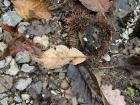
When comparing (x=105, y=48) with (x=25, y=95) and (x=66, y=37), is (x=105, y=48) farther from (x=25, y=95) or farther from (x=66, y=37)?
Answer: (x=25, y=95)

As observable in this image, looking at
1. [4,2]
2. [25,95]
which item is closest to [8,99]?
[25,95]

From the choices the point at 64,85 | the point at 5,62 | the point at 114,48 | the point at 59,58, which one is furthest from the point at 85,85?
the point at 5,62

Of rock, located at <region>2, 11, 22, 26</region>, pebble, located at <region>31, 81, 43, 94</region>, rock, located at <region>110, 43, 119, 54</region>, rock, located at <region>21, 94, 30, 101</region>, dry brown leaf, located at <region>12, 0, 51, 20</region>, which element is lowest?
rock, located at <region>21, 94, 30, 101</region>

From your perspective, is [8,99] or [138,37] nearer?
[8,99]

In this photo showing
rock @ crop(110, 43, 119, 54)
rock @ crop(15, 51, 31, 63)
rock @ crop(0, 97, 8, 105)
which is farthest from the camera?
rock @ crop(110, 43, 119, 54)

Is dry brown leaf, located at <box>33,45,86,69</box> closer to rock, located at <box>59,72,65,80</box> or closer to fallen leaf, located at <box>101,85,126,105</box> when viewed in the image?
rock, located at <box>59,72,65,80</box>

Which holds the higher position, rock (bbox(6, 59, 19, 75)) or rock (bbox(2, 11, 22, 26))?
rock (bbox(2, 11, 22, 26))

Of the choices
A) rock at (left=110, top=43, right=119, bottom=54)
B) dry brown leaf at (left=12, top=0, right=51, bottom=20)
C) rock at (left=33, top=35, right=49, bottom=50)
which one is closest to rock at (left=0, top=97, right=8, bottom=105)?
rock at (left=33, top=35, right=49, bottom=50)
